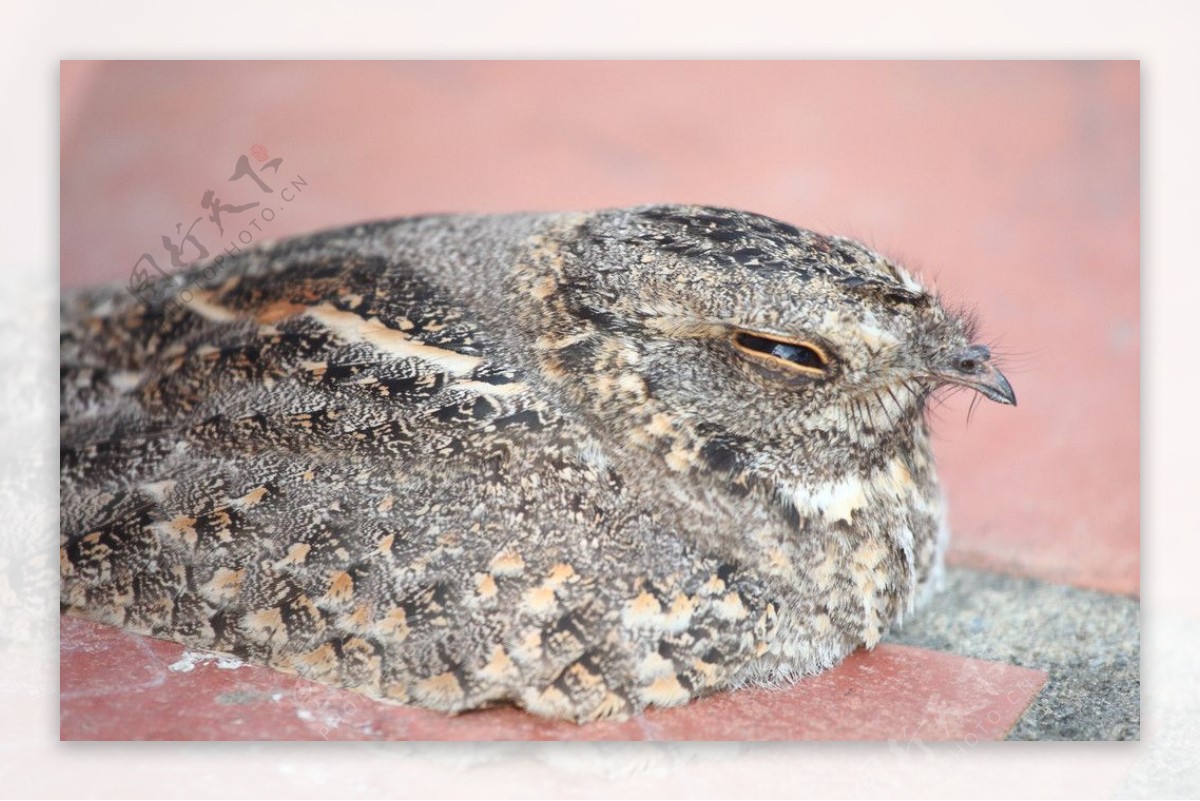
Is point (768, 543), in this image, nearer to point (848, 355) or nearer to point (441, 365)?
point (848, 355)

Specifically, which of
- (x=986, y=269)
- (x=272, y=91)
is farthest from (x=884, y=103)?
(x=272, y=91)

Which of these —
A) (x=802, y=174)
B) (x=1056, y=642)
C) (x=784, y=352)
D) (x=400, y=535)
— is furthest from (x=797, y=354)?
(x=802, y=174)

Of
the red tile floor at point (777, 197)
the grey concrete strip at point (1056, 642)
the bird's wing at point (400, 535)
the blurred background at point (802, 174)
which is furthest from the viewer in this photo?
the blurred background at point (802, 174)

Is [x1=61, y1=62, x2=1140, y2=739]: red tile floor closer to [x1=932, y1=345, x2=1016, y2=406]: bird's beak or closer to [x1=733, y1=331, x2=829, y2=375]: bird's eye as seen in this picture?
[x1=932, y1=345, x2=1016, y2=406]: bird's beak
